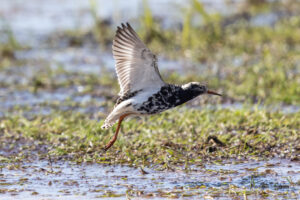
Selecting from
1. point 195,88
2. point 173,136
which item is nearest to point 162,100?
point 195,88

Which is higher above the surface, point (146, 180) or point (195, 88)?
point (195, 88)

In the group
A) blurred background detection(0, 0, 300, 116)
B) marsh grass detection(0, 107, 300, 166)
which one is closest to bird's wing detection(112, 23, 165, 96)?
marsh grass detection(0, 107, 300, 166)

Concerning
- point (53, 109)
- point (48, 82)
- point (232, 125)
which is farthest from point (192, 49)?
point (232, 125)

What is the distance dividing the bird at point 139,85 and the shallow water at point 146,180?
717mm

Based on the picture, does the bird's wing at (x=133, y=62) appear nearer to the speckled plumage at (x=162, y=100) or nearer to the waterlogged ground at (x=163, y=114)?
the speckled plumage at (x=162, y=100)

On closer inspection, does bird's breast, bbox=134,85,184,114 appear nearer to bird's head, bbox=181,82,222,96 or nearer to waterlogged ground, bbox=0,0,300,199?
bird's head, bbox=181,82,222,96

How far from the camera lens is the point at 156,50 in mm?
13562

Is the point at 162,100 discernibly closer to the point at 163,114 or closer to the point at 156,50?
the point at 163,114

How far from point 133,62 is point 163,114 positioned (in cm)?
202

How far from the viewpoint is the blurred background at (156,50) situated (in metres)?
10.7

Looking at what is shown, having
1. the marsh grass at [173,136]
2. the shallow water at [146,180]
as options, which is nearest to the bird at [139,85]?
the marsh grass at [173,136]

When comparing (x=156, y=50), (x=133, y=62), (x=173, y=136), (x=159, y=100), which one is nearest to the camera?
(x=133, y=62)

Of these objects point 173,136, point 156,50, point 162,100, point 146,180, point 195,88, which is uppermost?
point 156,50

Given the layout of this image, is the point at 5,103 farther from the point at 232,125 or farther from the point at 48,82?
the point at 232,125
